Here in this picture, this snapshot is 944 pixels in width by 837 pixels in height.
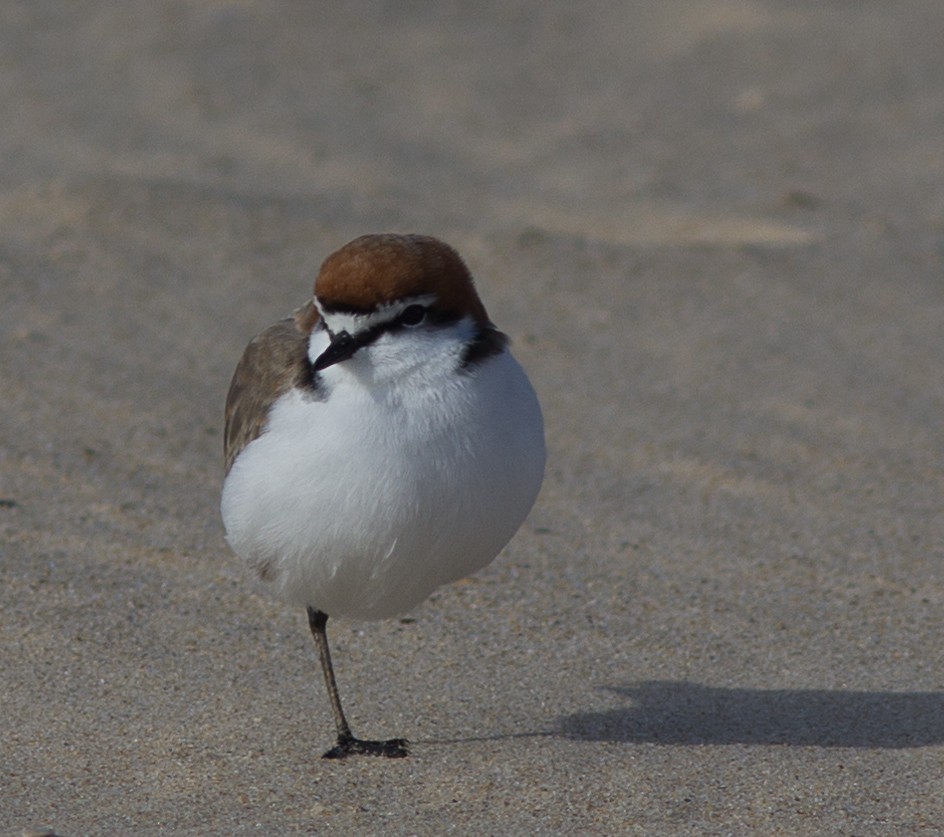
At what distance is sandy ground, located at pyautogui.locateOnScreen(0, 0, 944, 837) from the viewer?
4383 millimetres

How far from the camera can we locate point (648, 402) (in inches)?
284

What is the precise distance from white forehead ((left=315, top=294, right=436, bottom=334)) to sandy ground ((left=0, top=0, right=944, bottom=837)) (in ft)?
4.02

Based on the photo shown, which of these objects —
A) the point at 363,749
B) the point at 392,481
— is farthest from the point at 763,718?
the point at 392,481

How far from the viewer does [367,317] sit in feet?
13.0

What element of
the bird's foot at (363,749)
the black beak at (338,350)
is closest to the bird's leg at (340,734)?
the bird's foot at (363,749)

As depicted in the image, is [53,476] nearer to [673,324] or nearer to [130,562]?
[130,562]

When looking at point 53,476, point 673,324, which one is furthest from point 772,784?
point 673,324

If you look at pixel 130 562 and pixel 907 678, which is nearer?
pixel 907 678

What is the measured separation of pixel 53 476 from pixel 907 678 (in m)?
3.18

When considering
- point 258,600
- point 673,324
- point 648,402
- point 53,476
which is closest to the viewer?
point 258,600

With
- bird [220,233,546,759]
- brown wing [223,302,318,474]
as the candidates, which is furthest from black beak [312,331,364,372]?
brown wing [223,302,318,474]

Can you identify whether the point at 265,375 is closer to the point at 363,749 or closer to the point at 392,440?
the point at 392,440

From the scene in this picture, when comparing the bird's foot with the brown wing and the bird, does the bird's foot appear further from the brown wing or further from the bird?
Result: the brown wing

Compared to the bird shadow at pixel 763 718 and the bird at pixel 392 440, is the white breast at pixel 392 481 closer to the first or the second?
the bird at pixel 392 440
